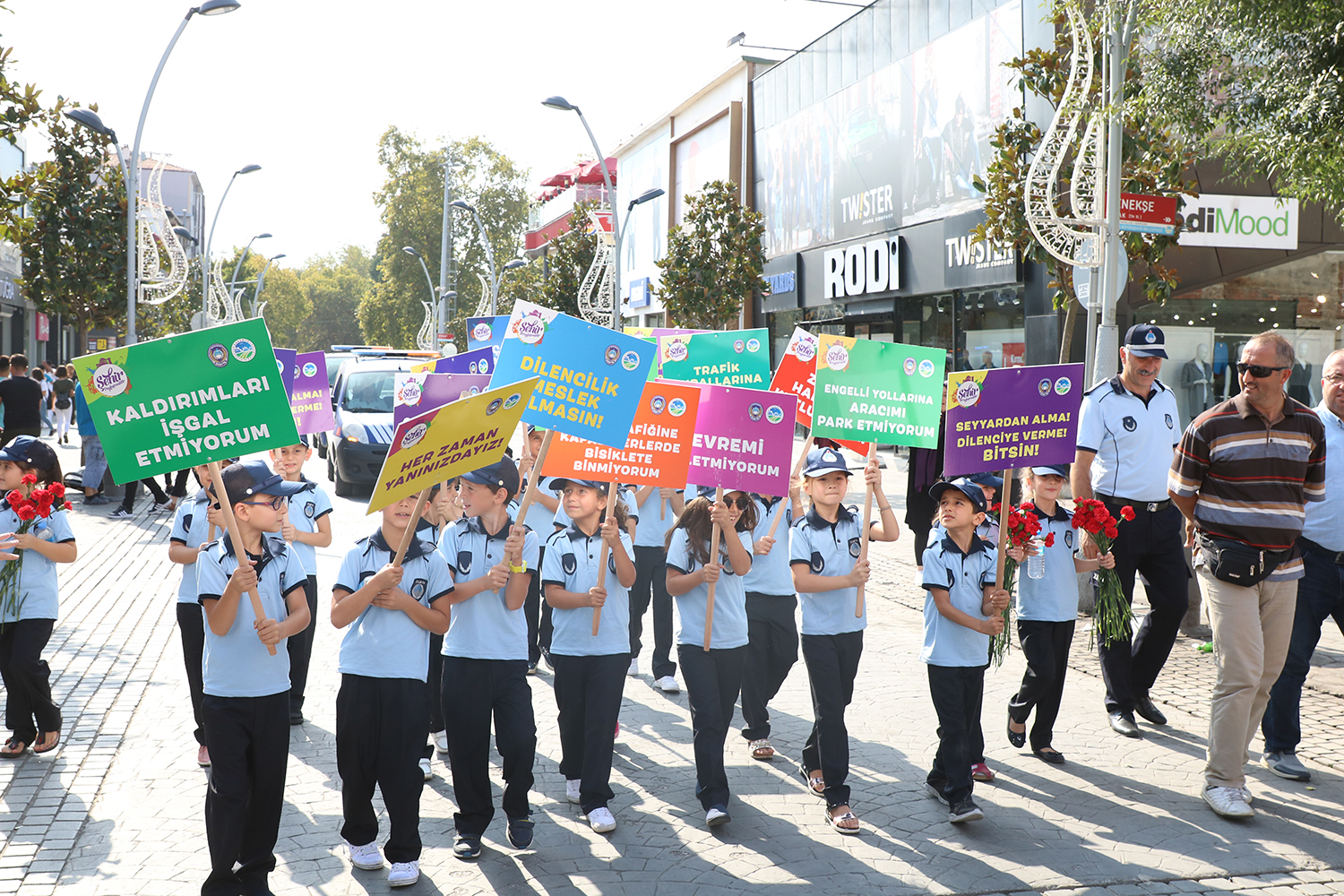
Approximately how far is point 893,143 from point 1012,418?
67.8 feet

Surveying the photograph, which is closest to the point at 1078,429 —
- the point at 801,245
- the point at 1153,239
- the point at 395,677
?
the point at 395,677

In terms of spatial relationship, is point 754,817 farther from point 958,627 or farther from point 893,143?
point 893,143

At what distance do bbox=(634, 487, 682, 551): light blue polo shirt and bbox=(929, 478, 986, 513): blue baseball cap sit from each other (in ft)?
8.71

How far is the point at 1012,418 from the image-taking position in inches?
235

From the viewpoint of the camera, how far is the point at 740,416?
595cm

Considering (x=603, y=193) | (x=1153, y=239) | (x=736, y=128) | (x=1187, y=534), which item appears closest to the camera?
(x=1187, y=534)

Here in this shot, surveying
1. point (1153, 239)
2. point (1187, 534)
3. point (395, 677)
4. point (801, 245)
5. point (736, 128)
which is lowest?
point (395, 677)

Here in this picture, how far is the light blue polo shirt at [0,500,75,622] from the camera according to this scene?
19.9 feet

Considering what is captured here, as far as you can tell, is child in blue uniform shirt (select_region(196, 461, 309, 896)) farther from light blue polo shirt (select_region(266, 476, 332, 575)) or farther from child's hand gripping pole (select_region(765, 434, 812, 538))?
child's hand gripping pole (select_region(765, 434, 812, 538))

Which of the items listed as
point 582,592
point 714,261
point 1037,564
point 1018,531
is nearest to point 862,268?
point 714,261

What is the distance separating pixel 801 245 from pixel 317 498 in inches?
996

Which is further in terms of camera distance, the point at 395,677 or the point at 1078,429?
the point at 1078,429

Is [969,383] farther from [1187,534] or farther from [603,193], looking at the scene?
[603,193]

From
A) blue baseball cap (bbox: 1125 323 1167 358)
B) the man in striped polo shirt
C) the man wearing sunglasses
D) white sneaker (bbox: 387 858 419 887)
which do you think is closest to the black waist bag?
the man in striped polo shirt
